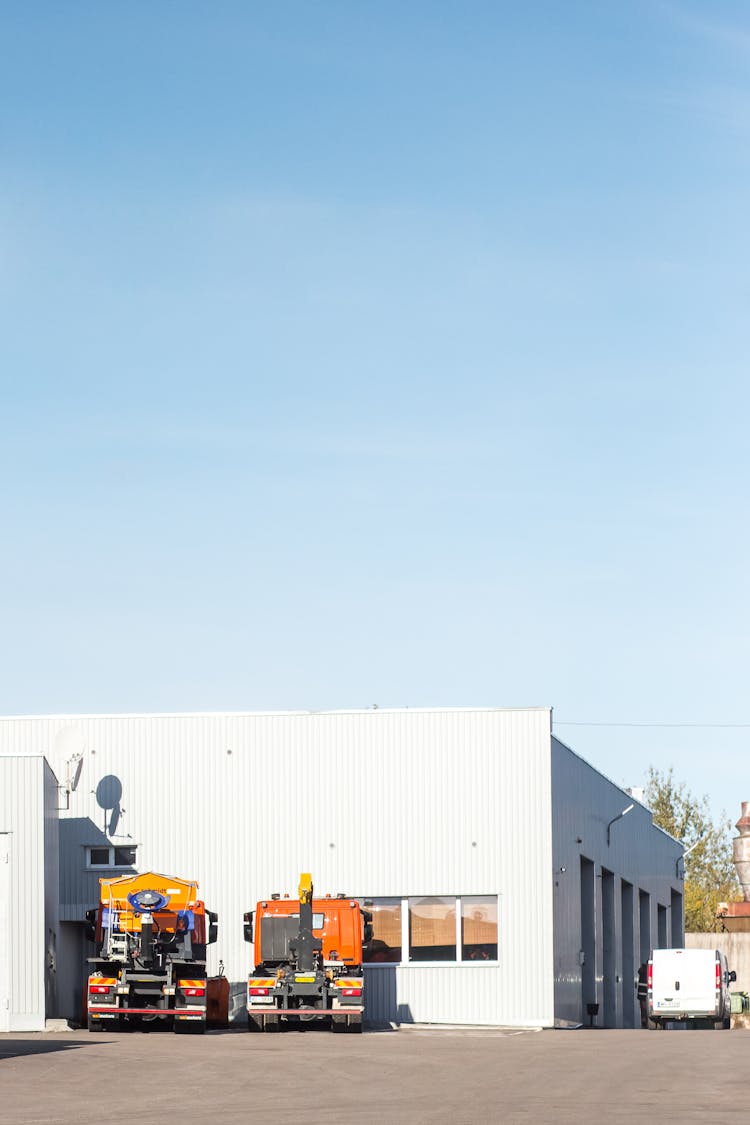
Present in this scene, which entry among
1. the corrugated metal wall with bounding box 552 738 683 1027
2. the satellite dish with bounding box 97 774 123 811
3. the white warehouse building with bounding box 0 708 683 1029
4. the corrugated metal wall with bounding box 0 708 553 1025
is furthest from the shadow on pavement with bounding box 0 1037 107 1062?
the corrugated metal wall with bounding box 552 738 683 1027

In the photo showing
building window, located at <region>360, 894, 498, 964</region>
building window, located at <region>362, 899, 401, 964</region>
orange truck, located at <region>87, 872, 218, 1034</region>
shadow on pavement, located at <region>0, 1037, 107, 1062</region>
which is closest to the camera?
shadow on pavement, located at <region>0, 1037, 107, 1062</region>

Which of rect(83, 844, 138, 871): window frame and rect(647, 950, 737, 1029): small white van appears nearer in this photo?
rect(83, 844, 138, 871): window frame

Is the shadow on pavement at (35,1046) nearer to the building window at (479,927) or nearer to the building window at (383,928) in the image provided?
the building window at (383,928)

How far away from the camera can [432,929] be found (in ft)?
128

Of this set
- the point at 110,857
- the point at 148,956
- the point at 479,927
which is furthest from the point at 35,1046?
the point at 479,927

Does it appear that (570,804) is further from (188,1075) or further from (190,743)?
(188,1075)

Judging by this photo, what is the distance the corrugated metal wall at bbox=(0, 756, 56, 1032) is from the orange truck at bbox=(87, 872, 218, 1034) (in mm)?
1202

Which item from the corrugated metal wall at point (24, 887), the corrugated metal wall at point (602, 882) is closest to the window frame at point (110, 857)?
the corrugated metal wall at point (24, 887)

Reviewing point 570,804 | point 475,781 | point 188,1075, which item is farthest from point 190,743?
point 188,1075

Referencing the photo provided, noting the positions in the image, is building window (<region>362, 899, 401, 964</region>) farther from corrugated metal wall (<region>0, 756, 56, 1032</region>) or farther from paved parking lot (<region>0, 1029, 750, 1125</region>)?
paved parking lot (<region>0, 1029, 750, 1125</region>)

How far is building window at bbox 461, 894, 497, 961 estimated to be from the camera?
38719 mm

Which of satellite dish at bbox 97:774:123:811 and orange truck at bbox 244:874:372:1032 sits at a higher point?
satellite dish at bbox 97:774:123:811

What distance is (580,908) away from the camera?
45.2 metres

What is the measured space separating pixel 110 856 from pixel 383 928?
21.3 ft
